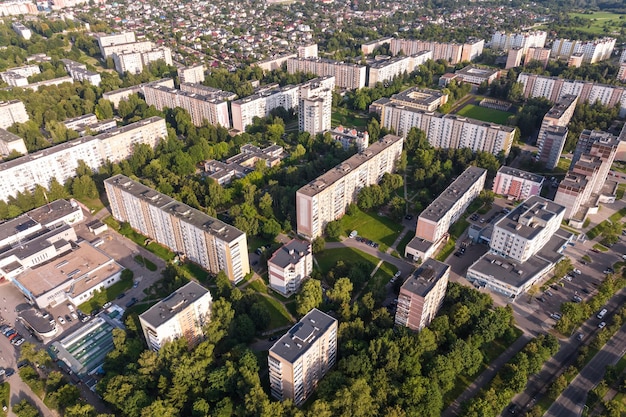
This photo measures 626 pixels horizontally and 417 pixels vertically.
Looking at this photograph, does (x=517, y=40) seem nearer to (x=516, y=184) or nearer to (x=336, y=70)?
(x=336, y=70)

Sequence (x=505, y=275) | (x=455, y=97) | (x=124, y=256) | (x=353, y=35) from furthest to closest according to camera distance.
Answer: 1. (x=353, y=35)
2. (x=455, y=97)
3. (x=124, y=256)
4. (x=505, y=275)

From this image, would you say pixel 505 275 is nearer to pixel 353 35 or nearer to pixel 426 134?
pixel 426 134

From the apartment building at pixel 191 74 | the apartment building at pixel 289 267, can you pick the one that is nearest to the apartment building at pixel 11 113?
the apartment building at pixel 191 74

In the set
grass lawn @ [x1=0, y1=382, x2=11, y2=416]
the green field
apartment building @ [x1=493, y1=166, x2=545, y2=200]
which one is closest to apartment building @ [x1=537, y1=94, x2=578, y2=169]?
apartment building @ [x1=493, y1=166, x2=545, y2=200]

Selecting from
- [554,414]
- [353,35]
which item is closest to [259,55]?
[353,35]

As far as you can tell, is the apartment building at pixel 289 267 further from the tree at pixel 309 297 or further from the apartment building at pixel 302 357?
the apartment building at pixel 302 357

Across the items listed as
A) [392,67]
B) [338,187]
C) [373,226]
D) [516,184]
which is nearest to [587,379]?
[373,226]

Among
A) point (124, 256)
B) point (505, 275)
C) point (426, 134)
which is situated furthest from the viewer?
point (426, 134)
